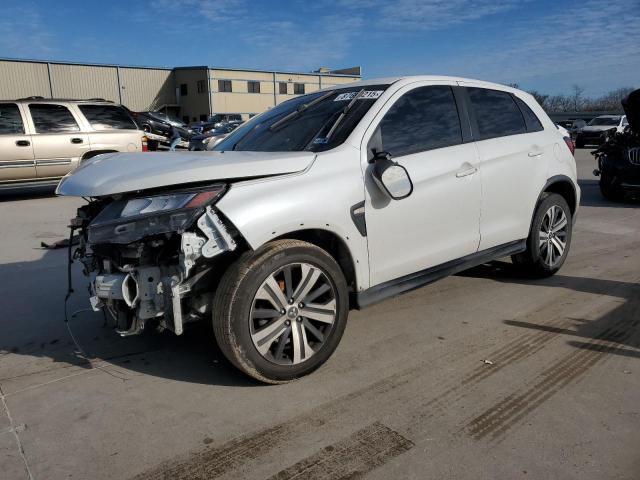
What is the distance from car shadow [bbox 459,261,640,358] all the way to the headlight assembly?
2543 mm

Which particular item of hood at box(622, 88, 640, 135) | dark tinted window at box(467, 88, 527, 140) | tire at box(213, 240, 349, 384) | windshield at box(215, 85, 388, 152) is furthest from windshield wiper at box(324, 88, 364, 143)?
hood at box(622, 88, 640, 135)

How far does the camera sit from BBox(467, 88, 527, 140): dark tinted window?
14.2 ft

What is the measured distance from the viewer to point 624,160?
1006 cm

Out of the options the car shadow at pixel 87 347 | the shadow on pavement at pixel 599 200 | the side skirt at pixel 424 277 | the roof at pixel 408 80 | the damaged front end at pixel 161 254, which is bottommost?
the shadow on pavement at pixel 599 200

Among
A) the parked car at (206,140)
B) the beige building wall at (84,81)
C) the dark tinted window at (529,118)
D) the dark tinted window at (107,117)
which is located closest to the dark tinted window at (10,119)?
the dark tinted window at (107,117)

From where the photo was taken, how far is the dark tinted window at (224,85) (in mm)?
49781

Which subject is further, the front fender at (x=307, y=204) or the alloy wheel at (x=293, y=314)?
the alloy wheel at (x=293, y=314)

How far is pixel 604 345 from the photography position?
11.8ft

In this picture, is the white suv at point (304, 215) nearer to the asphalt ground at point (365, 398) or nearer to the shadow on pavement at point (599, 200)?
the asphalt ground at point (365, 398)

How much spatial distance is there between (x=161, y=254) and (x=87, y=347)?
50.2 inches

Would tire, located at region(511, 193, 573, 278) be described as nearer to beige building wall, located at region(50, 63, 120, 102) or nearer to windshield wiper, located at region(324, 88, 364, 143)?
windshield wiper, located at region(324, 88, 364, 143)

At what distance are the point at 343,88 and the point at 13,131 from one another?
353 inches

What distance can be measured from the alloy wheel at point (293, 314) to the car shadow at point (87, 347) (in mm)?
304

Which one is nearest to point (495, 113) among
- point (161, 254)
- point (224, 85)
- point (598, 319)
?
point (598, 319)
